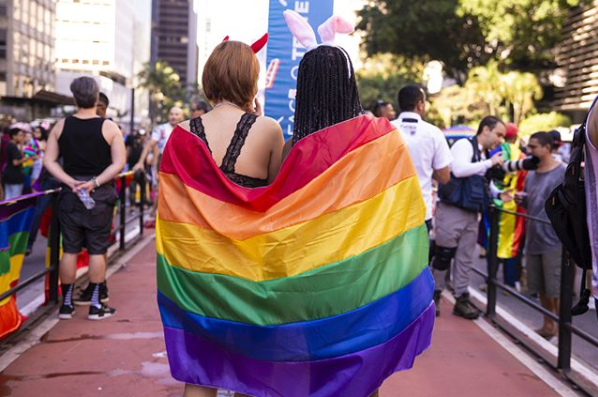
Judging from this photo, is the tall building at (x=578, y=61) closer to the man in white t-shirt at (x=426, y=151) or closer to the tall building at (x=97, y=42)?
the man in white t-shirt at (x=426, y=151)

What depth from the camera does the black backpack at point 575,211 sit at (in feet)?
9.50

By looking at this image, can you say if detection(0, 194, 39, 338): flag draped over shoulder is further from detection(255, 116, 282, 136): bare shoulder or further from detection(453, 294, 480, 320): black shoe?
detection(453, 294, 480, 320): black shoe

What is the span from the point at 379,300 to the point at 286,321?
0.37m

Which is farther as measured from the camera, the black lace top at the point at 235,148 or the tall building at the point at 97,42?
the tall building at the point at 97,42

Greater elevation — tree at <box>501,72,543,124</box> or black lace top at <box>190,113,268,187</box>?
tree at <box>501,72,543,124</box>

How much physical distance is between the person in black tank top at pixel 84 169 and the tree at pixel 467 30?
27.3 m

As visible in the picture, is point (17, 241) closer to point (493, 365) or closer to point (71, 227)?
point (71, 227)

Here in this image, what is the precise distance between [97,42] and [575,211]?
280 feet

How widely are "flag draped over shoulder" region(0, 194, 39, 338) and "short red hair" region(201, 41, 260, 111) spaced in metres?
2.49

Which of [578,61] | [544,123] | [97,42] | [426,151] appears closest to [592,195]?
[426,151]

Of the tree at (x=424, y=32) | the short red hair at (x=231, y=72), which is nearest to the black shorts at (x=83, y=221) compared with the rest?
the short red hair at (x=231, y=72)

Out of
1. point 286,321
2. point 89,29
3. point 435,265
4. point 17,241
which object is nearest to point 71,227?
point 17,241

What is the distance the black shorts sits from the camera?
243 inches

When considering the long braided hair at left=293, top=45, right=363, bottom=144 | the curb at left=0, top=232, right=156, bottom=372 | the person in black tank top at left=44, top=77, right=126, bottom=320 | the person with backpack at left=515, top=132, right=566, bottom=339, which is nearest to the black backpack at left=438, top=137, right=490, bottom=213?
the person with backpack at left=515, top=132, right=566, bottom=339
